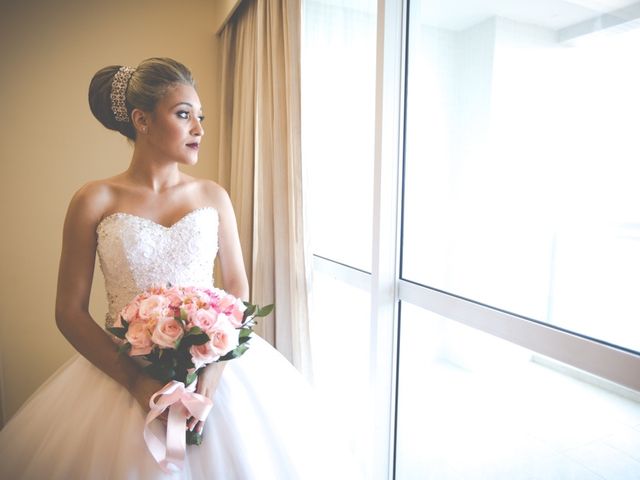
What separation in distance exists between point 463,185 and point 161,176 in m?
0.94

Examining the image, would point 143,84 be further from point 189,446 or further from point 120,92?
point 189,446

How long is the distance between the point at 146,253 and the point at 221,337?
18.8 inches

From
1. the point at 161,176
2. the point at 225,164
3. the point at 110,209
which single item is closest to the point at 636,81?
the point at 161,176

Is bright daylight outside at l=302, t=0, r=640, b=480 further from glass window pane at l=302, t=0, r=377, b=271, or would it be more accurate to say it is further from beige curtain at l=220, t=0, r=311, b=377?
beige curtain at l=220, t=0, r=311, b=377

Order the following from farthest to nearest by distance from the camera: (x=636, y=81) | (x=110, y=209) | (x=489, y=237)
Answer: (x=110, y=209), (x=489, y=237), (x=636, y=81)

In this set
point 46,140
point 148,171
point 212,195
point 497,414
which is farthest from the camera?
point 46,140

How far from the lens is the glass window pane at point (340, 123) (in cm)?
163

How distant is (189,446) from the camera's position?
94cm

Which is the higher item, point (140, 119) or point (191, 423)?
point (140, 119)

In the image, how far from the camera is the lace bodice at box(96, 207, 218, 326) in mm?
1221

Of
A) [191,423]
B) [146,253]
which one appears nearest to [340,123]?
[146,253]

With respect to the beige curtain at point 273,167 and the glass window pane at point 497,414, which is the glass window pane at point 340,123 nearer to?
the beige curtain at point 273,167

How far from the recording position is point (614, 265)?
847 millimetres

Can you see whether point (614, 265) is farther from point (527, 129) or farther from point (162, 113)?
point (162, 113)
